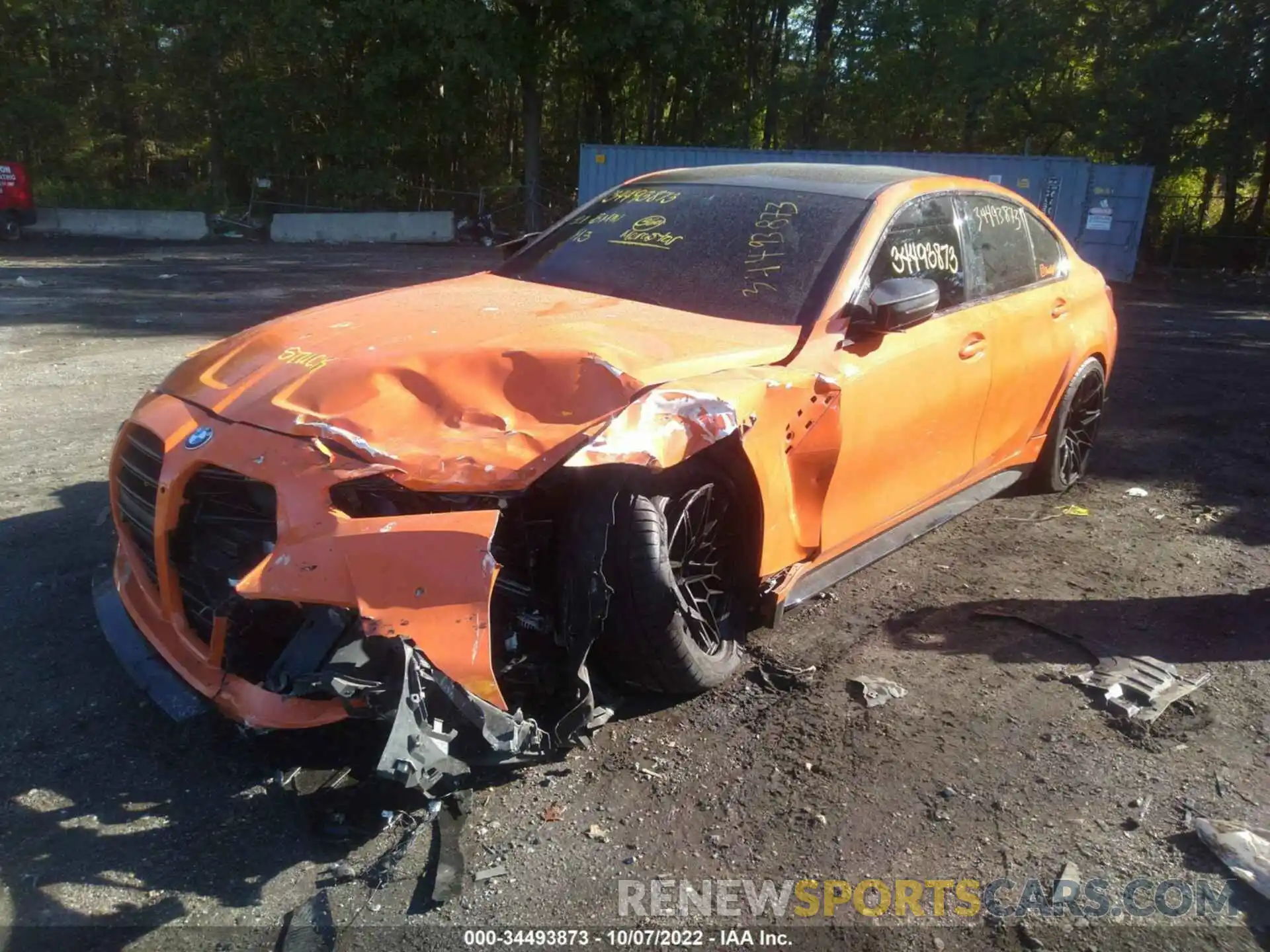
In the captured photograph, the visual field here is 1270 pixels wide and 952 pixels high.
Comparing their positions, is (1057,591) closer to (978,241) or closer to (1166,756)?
(1166,756)

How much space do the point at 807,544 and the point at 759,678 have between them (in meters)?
0.53

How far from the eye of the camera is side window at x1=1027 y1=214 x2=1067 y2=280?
5.08m

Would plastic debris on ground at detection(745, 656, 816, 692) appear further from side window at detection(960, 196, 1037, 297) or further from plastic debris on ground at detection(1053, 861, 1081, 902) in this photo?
side window at detection(960, 196, 1037, 297)

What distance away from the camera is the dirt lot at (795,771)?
254 cm

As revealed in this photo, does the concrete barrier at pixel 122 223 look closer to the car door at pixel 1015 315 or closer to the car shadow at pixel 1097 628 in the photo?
the car door at pixel 1015 315

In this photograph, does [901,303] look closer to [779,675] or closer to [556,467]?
[779,675]

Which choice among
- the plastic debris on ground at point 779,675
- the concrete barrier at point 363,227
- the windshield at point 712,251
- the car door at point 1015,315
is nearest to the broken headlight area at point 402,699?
the plastic debris on ground at point 779,675

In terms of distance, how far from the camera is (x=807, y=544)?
357 cm

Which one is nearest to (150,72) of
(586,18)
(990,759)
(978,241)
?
(586,18)

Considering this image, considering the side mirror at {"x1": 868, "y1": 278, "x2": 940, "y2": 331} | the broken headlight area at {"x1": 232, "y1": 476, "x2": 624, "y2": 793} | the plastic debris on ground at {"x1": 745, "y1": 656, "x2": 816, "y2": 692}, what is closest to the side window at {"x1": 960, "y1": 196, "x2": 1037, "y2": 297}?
the side mirror at {"x1": 868, "y1": 278, "x2": 940, "y2": 331}

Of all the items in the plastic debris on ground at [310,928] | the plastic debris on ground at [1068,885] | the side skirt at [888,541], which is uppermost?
the side skirt at [888,541]

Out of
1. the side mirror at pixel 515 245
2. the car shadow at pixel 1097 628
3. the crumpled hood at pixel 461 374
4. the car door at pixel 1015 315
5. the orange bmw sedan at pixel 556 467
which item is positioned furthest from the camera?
the side mirror at pixel 515 245

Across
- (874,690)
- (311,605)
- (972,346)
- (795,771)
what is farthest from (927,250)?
(311,605)

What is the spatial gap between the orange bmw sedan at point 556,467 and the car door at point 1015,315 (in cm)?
6
